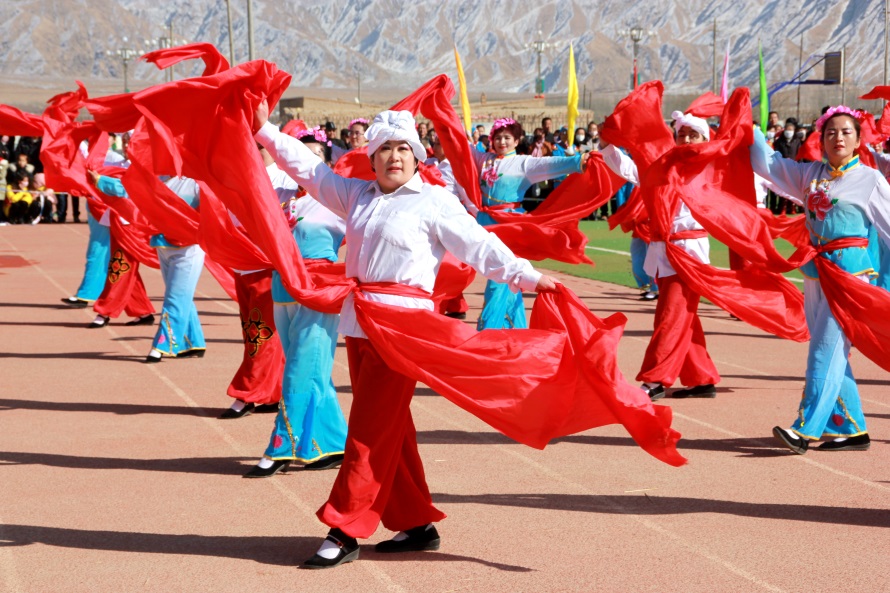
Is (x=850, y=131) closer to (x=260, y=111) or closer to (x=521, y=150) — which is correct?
(x=260, y=111)

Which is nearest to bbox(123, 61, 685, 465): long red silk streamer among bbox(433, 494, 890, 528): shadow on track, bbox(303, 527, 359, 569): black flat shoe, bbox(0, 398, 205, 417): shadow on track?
bbox(303, 527, 359, 569): black flat shoe

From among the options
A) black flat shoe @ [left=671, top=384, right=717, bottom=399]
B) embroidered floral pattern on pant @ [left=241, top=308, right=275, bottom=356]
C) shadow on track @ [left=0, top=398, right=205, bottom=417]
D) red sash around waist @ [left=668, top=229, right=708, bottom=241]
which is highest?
red sash around waist @ [left=668, top=229, right=708, bottom=241]

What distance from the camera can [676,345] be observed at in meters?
9.05

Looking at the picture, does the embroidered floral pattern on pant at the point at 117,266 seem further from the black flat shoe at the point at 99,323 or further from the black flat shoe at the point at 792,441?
the black flat shoe at the point at 792,441

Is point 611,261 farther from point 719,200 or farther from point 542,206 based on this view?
point 719,200

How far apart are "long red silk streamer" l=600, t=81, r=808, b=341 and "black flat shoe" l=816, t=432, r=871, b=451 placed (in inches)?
41.8

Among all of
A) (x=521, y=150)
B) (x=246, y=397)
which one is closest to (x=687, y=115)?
(x=246, y=397)

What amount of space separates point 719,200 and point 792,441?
1.58 metres

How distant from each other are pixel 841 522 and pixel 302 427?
2881mm

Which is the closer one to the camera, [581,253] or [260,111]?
[260,111]

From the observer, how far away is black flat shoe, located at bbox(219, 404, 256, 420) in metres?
8.49

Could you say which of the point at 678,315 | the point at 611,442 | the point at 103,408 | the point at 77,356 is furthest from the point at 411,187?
the point at 77,356

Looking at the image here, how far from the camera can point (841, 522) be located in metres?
6.14

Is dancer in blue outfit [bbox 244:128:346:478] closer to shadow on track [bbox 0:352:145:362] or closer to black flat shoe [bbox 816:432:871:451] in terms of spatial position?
black flat shoe [bbox 816:432:871:451]
